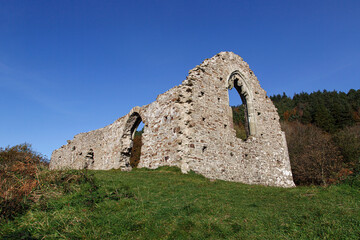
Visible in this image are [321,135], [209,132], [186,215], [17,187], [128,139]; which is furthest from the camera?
[321,135]

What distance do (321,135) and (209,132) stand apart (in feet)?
78.4

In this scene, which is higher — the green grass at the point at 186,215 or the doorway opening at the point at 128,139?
the doorway opening at the point at 128,139

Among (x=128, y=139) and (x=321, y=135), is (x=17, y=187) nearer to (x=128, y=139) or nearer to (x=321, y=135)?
(x=128, y=139)

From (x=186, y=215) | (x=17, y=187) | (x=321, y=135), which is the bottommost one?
(x=186, y=215)

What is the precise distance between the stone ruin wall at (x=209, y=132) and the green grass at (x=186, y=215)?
299 centimetres

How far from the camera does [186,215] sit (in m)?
4.57

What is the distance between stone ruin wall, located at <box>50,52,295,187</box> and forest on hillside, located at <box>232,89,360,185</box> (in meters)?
3.34

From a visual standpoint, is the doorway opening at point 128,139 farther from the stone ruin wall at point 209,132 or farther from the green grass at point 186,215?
the green grass at point 186,215

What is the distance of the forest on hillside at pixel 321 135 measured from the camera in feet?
62.8

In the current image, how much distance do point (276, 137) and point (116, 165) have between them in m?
9.38

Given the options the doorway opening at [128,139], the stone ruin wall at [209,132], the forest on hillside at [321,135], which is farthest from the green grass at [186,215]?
the doorway opening at [128,139]

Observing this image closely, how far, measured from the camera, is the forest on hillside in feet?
62.8

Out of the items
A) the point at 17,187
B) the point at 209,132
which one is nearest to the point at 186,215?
the point at 17,187

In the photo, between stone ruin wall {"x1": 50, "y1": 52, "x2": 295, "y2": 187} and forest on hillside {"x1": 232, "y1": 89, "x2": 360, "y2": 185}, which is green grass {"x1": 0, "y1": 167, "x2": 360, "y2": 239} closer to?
forest on hillside {"x1": 232, "y1": 89, "x2": 360, "y2": 185}
